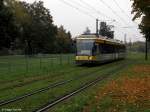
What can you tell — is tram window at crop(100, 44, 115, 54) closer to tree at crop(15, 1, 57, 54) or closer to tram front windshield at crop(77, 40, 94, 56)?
tram front windshield at crop(77, 40, 94, 56)

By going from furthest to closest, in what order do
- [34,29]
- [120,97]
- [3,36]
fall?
[34,29] → [3,36] → [120,97]

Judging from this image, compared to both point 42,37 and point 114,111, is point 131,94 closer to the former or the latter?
point 114,111

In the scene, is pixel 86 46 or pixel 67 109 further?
pixel 86 46

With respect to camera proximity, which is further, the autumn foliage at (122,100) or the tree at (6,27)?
the tree at (6,27)

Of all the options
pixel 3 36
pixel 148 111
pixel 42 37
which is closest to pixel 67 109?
pixel 148 111

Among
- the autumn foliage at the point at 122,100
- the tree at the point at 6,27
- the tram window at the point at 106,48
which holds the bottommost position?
the autumn foliage at the point at 122,100

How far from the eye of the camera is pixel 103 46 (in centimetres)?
5200

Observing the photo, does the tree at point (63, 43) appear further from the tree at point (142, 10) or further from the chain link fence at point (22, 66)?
the tree at point (142, 10)

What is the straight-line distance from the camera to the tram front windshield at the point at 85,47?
156ft

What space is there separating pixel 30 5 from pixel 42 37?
36.4 ft

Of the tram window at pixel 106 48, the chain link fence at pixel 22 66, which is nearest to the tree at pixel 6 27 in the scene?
the chain link fence at pixel 22 66

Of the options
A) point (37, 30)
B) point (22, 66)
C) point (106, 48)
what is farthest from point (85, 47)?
point (37, 30)

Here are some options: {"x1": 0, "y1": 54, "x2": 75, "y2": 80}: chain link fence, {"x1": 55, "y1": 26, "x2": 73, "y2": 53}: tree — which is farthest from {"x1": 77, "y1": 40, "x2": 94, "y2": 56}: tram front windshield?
{"x1": 55, "y1": 26, "x2": 73, "y2": 53}: tree

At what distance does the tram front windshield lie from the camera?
1874 inches
